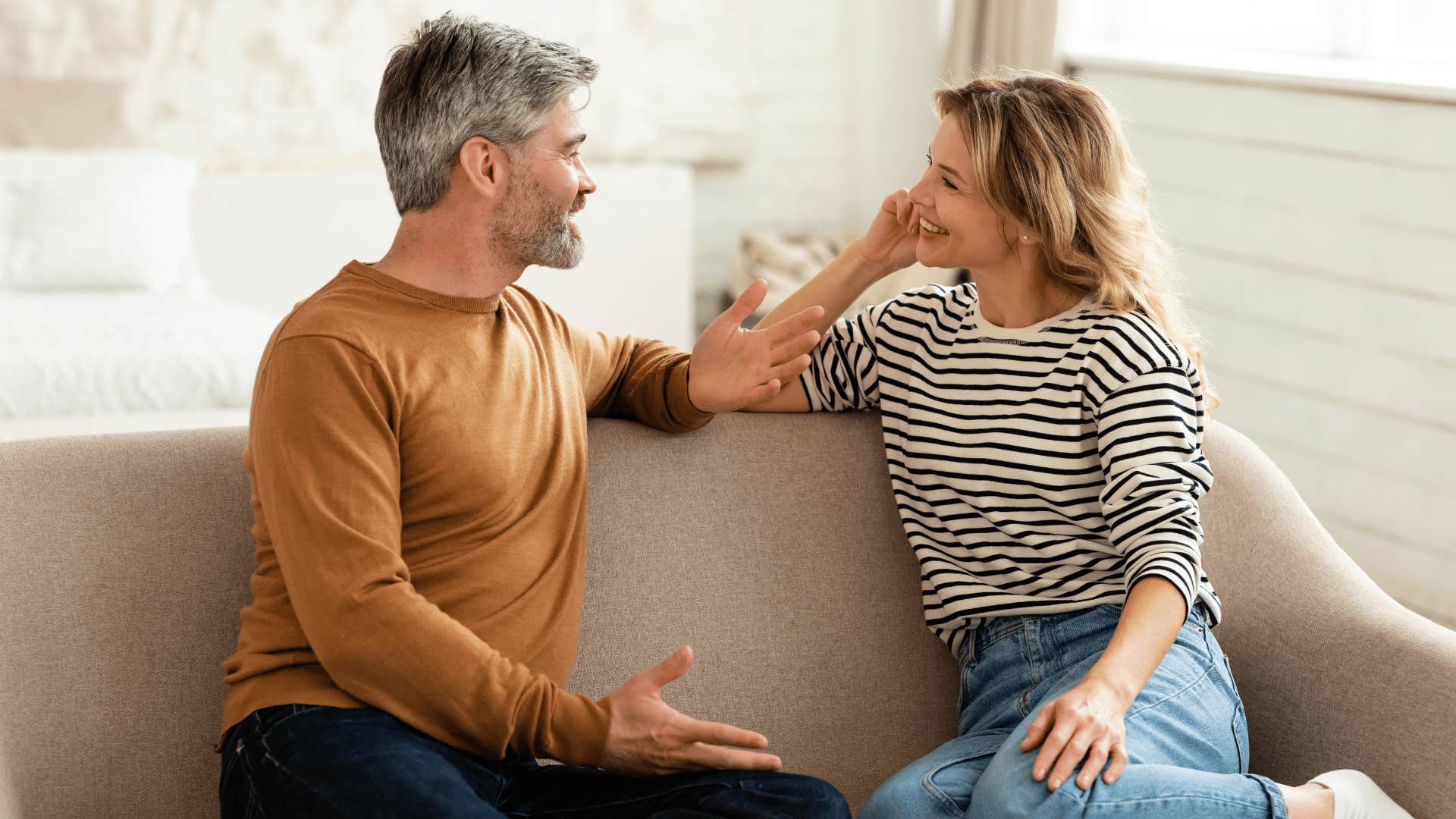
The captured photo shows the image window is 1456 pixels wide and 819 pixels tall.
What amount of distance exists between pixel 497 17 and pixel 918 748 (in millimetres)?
3120

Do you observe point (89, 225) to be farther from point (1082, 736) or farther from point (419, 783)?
point (1082, 736)

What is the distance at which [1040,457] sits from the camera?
1589 mm

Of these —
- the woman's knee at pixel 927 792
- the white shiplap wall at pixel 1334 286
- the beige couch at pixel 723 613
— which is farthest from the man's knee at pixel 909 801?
the white shiplap wall at pixel 1334 286

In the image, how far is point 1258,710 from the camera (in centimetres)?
170

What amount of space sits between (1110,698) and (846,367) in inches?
22.4

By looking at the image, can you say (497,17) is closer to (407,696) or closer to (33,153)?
(33,153)

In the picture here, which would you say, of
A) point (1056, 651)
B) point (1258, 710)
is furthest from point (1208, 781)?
point (1258, 710)

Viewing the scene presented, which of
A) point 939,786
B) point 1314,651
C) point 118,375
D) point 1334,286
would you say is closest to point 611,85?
point 118,375

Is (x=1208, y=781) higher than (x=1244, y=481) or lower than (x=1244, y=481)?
lower

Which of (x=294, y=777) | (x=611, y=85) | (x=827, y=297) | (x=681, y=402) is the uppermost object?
(x=611, y=85)

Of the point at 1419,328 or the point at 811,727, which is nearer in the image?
the point at 811,727

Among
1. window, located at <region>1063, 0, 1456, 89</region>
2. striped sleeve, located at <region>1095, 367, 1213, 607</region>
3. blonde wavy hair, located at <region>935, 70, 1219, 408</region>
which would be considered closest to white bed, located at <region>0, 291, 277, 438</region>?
blonde wavy hair, located at <region>935, 70, 1219, 408</region>

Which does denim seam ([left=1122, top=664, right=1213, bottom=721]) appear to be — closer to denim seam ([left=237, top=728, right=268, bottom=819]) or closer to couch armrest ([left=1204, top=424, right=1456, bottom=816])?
couch armrest ([left=1204, top=424, right=1456, bottom=816])

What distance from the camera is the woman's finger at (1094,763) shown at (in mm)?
1365
